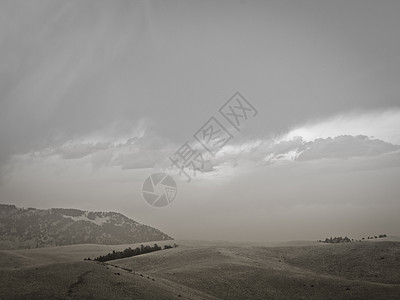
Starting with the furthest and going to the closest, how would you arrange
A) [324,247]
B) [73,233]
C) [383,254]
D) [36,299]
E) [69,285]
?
1. [73,233]
2. [324,247]
3. [383,254]
4. [69,285]
5. [36,299]

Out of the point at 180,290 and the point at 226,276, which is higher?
the point at 226,276

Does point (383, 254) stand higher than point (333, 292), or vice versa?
point (383, 254)

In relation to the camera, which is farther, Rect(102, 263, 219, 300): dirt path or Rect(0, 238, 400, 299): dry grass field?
Rect(102, 263, 219, 300): dirt path

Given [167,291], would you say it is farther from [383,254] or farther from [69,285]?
[383,254]

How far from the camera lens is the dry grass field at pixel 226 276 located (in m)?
28.8

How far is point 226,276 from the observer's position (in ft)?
127

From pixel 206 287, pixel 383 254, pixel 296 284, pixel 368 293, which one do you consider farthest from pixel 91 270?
pixel 383 254

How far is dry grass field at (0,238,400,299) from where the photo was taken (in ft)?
94.6

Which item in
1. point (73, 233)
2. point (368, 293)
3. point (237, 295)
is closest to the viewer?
point (368, 293)

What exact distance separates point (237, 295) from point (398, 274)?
18.8 meters

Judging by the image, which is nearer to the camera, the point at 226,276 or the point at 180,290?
the point at 180,290

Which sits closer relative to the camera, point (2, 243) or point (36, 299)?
point (36, 299)

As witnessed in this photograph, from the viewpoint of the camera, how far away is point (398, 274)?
38.6 meters

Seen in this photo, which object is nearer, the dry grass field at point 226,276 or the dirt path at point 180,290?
the dry grass field at point 226,276
